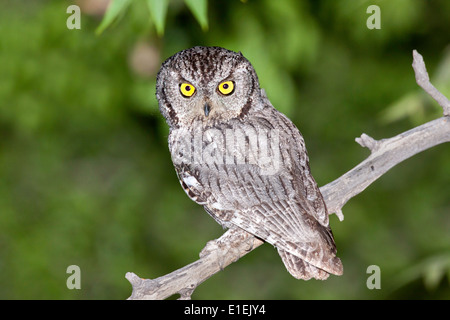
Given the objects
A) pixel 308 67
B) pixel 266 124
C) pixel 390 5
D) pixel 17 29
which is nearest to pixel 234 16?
pixel 266 124

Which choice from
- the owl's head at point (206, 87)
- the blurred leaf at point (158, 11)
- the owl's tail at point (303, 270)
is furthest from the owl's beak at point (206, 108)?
the owl's tail at point (303, 270)

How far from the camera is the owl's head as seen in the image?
2447 mm

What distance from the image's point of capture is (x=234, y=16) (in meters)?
4.04

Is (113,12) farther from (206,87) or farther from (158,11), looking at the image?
(206,87)

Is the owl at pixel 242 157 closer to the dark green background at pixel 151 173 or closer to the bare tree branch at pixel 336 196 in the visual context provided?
the bare tree branch at pixel 336 196

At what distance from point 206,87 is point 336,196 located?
2.51 feet

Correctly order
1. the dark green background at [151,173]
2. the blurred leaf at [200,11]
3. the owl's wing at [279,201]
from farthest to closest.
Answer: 1. the dark green background at [151,173]
2. the owl's wing at [279,201]
3. the blurred leaf at [200,11]

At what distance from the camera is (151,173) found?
7.80 meters

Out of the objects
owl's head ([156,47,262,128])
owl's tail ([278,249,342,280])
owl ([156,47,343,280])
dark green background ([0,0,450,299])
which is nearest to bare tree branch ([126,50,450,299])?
owl ([156,47,343,280])

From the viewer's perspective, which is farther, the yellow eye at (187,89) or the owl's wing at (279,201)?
the yellow eye at (187,89)

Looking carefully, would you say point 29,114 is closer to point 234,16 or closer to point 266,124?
point 234,16

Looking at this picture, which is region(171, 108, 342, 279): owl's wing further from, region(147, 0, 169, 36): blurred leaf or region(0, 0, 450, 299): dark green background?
region(0, 0, 450, 299): dark green background

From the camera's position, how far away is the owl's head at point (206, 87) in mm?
2447

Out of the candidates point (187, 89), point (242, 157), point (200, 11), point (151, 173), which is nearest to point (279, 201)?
point (242, 157)
